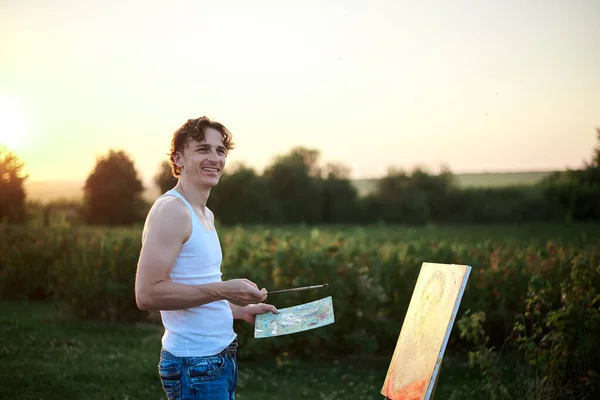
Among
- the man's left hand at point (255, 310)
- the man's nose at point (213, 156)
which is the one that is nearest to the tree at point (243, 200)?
the man's left hand at point (255, 310)

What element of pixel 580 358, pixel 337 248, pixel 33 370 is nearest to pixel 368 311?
pixel 337 248

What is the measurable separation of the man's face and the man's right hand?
20.0 inches

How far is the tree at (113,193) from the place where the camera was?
661 inches

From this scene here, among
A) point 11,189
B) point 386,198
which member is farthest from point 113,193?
point 386,198

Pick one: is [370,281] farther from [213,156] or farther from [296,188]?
[296,188]

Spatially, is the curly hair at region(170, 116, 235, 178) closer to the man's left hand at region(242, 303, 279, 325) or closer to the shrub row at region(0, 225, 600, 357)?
the man's left hand at region(242, 303, 279, 325)

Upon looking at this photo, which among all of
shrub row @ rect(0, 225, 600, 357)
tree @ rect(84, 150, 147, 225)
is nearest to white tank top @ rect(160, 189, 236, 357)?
shrub row @ rect(0, 225, 600, 357)

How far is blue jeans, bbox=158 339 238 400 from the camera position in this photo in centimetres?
268

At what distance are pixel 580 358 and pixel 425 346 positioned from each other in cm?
327

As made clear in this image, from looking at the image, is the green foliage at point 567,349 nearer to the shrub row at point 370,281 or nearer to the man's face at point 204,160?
the shrub row at point 370,281

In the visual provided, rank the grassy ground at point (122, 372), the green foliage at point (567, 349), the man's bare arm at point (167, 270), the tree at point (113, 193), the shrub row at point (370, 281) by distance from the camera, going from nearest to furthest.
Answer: the man's bare arm at point (167, 270)
the green foliage at point (567, 349)
the grassy ground at point (122, 372)
the shrub row at point (370, 281)
the tree at point (113, 193)

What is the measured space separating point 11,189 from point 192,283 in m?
10.6

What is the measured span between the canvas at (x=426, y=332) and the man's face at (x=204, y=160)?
4.76 ft

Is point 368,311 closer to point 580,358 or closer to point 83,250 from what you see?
point 580,358
